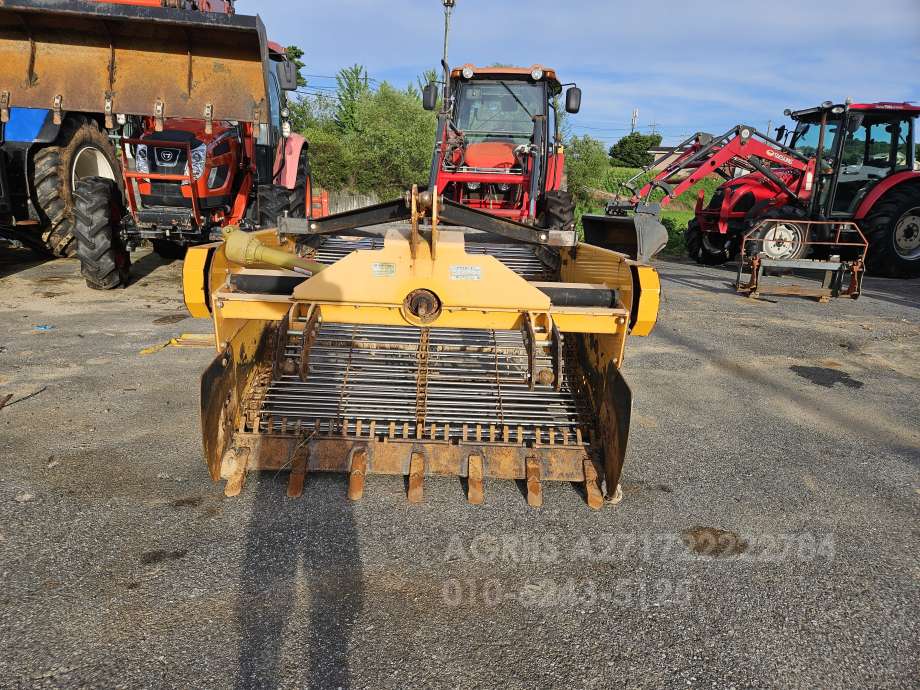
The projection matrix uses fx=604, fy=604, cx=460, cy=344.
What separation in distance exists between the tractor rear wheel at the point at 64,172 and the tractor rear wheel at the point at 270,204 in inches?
79.1

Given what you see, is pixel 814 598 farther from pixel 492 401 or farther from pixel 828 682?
pixel 492 401

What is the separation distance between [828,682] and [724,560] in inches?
24.1

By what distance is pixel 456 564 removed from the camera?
233 centimetres

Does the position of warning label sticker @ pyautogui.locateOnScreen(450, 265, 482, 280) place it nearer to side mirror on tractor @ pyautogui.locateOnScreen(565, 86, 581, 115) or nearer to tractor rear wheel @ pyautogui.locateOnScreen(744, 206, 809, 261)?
side mirror on tractor @ pyautogui.locateOnScreen(565, 86, 581, 115)

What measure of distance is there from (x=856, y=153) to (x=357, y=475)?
11396mm

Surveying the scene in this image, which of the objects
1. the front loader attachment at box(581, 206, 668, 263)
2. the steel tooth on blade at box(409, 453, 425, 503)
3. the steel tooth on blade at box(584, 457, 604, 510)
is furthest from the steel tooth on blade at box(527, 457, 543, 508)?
the front loader attachment at box(581, 206, 668, 263)

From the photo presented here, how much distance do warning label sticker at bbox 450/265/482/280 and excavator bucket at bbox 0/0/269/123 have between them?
3571mm

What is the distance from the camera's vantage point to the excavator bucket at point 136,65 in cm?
509

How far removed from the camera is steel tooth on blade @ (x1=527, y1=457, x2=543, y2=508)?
8.91ft

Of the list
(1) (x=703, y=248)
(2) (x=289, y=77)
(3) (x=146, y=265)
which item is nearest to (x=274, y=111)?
(2) (x=289, y=77)

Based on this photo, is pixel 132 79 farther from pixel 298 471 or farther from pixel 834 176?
pixel 834 176

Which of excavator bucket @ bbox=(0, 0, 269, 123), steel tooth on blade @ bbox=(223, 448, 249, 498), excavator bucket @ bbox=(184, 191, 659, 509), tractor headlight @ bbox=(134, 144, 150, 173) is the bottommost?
steel tooth on blade @ bbox=(223, 448, 249, 498)

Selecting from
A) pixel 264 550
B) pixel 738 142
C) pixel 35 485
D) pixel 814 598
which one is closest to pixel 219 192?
pixel 35 485

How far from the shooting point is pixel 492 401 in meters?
3.20
